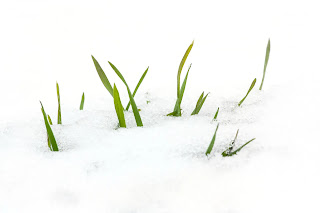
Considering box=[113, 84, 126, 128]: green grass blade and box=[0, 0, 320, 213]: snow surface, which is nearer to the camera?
box=[0, 0, 320, 213]: snow surface

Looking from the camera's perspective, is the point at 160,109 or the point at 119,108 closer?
the point at 119,108

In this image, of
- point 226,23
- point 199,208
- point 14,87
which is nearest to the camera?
point 199,208

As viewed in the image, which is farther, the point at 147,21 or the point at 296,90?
the point at 147,21

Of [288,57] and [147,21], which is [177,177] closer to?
[288,57]

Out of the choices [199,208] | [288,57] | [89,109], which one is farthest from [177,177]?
[288,57]

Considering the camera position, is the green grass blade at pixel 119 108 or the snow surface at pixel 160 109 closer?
the snow surface at pixel 160 109

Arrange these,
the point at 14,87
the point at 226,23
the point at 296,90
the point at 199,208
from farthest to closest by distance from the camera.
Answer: the point at 226,23 → the point at 14,87 → the point at 296,90 → the point at 199,208

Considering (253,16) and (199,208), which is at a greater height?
(253,16)

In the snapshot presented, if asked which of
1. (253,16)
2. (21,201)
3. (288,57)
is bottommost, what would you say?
(21,201)
